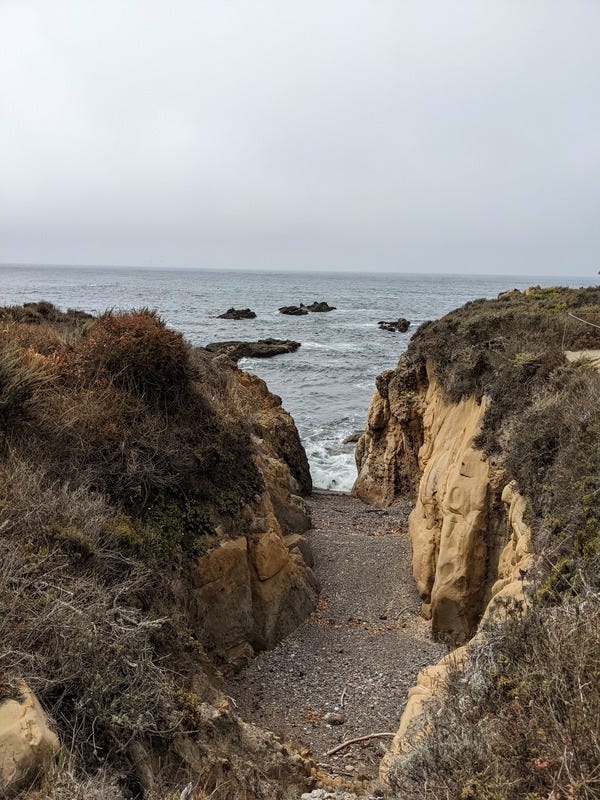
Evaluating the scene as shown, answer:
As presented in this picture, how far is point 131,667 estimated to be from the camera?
4.20 meters

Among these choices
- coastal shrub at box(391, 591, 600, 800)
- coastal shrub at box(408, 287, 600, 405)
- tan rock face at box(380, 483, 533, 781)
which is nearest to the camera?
coastal shrub at box(391, 591, 600, 800)

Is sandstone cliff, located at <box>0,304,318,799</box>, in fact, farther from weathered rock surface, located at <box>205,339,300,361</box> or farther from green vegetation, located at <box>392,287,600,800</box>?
weathered rock surface, located at <box>205,339,300,361</box>

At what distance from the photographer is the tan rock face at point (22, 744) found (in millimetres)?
3016

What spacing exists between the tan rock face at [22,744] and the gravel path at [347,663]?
2.58m

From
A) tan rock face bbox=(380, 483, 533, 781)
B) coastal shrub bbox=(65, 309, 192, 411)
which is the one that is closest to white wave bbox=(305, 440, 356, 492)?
coastal shrub bbox=(65, 309, 192, 411)

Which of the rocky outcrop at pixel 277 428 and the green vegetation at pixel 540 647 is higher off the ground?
the green vegetation at pixel 540 647

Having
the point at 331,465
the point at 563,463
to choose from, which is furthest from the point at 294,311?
the point at 563,463

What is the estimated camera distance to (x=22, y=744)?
123 inches

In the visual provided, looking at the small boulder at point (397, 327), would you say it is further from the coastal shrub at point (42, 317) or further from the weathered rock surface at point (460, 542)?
the weathered rock surface at point (460, 542)

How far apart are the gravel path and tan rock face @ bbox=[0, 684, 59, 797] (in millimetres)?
2584

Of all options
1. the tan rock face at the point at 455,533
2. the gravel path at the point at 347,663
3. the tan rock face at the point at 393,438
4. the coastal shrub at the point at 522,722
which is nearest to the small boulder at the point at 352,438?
the tan rock face at the point at 393,438

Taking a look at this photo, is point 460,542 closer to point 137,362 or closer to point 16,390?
point 137,362

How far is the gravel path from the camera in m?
6.36

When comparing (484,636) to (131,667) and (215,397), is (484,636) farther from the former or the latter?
(215,397)
